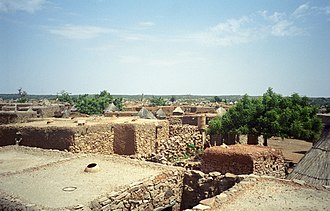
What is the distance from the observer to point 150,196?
27.5 feet

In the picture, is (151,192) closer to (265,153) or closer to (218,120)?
(265,153)

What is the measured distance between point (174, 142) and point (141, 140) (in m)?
1.95

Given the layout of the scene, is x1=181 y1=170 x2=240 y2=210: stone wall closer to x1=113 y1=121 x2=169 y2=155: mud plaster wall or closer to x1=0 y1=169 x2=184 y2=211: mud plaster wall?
x1=0 y1=169 x2=184 y2=211: mud plaster wall

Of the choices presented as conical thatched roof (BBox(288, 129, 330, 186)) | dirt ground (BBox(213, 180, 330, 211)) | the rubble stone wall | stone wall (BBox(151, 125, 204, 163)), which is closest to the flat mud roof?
the rubble stone wall

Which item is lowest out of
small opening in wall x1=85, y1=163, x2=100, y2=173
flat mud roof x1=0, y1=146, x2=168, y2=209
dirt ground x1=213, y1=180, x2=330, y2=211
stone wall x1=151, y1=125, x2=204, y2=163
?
stone wall x1=151, y1=125, x2=204, y2=163

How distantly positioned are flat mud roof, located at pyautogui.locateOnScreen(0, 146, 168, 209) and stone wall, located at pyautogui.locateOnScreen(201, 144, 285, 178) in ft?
8.86

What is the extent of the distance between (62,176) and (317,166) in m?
8.38

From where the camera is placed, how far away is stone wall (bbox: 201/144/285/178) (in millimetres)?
10461

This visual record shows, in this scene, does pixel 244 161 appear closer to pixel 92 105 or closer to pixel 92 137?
pixel 92 137

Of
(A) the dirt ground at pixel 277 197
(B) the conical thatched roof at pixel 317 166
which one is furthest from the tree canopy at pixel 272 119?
(A) the dirt ground at pixel 277 197

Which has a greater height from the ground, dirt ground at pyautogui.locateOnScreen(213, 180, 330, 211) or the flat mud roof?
dirt ground at pyautogui.locateOnScreen(213, 180, 330, 211)

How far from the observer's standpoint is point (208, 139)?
67.0ft

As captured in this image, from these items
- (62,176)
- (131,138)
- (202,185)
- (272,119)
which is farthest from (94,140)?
(272,119)

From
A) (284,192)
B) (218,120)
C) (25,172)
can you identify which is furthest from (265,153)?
(218,120)
